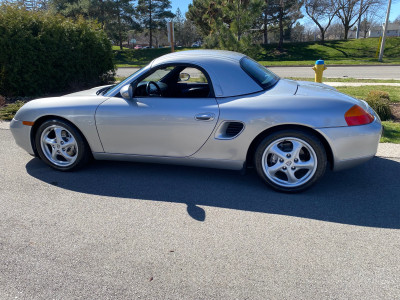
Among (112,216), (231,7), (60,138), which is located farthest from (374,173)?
(231,7)

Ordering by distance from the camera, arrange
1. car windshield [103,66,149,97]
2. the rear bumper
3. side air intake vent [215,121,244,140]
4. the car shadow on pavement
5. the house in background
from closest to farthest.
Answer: the car shadow on pavement, the rear bumper, side air intake vent [215,121,244,140], car windshield [103,66,149,97], the house in background

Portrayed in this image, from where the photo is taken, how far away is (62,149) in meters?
4.02

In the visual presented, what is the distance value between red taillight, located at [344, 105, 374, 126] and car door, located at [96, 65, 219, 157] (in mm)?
1329

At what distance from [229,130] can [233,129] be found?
45mm

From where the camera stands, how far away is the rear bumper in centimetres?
318

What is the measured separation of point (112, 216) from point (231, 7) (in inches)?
262

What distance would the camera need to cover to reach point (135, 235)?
2775mm

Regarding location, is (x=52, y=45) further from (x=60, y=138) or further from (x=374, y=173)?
(x=374, y=173)

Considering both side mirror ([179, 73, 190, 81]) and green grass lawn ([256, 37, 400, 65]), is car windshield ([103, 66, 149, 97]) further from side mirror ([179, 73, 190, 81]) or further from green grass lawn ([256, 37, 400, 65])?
green grass lawn ([256, 37, 400, 65])

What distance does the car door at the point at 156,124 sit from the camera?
3.46 metres

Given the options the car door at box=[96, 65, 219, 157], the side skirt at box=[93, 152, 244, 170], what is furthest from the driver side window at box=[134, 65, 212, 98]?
the side skirt at box=[93, 152, 244, 170]

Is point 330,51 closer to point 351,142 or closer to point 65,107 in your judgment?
point 351,142

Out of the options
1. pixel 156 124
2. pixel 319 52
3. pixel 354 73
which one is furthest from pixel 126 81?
pixel 319 52

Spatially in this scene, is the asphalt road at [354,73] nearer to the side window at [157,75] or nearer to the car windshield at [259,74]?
the car windshield at [259,74]
